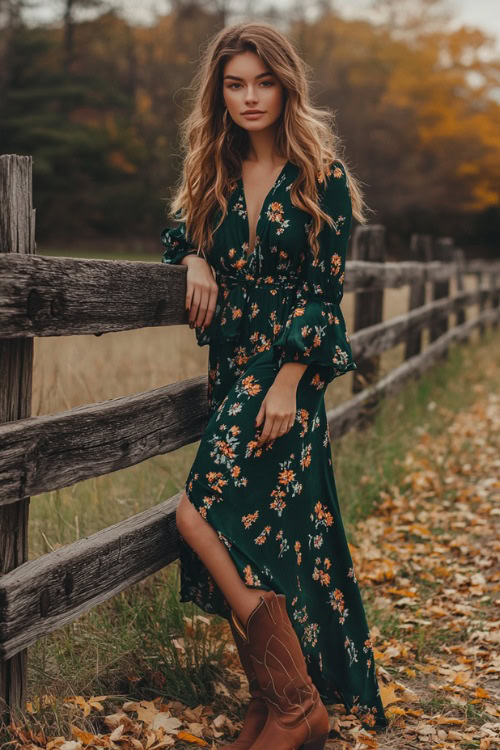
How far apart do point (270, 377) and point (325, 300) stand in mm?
305

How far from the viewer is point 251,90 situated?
2.79 meters

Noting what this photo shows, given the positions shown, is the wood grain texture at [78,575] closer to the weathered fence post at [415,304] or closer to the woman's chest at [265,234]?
the woman's chest at [265,234]

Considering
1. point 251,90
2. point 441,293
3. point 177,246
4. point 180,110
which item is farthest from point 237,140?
point 180,110

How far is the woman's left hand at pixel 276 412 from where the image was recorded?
2.64m

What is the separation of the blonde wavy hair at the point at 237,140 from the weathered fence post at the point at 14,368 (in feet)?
2.41

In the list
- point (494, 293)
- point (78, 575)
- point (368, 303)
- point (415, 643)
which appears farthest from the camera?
point (494, 293)

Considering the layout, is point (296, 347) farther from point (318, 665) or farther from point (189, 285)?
point (318, 665)

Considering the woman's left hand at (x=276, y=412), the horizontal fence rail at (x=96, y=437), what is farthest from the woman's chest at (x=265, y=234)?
the horizontal fence rail at (x=96, y=437)

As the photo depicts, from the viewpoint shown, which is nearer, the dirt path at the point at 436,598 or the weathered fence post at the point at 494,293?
the dirt path at the point at 436,598

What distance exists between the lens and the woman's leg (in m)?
2.60

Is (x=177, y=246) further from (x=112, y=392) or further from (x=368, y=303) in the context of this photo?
(x=368, y=303)

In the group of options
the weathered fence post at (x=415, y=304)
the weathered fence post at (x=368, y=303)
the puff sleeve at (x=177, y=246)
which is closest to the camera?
the puff sleeve at (x=177, y=246)

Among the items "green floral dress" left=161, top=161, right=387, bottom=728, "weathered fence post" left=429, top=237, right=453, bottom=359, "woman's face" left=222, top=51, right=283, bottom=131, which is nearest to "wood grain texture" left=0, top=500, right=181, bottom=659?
Answer: "green floral dress" left=161, top=161, right=387, bottom=728

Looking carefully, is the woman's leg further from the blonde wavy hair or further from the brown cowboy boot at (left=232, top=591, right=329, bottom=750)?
the blonde wavy hair
